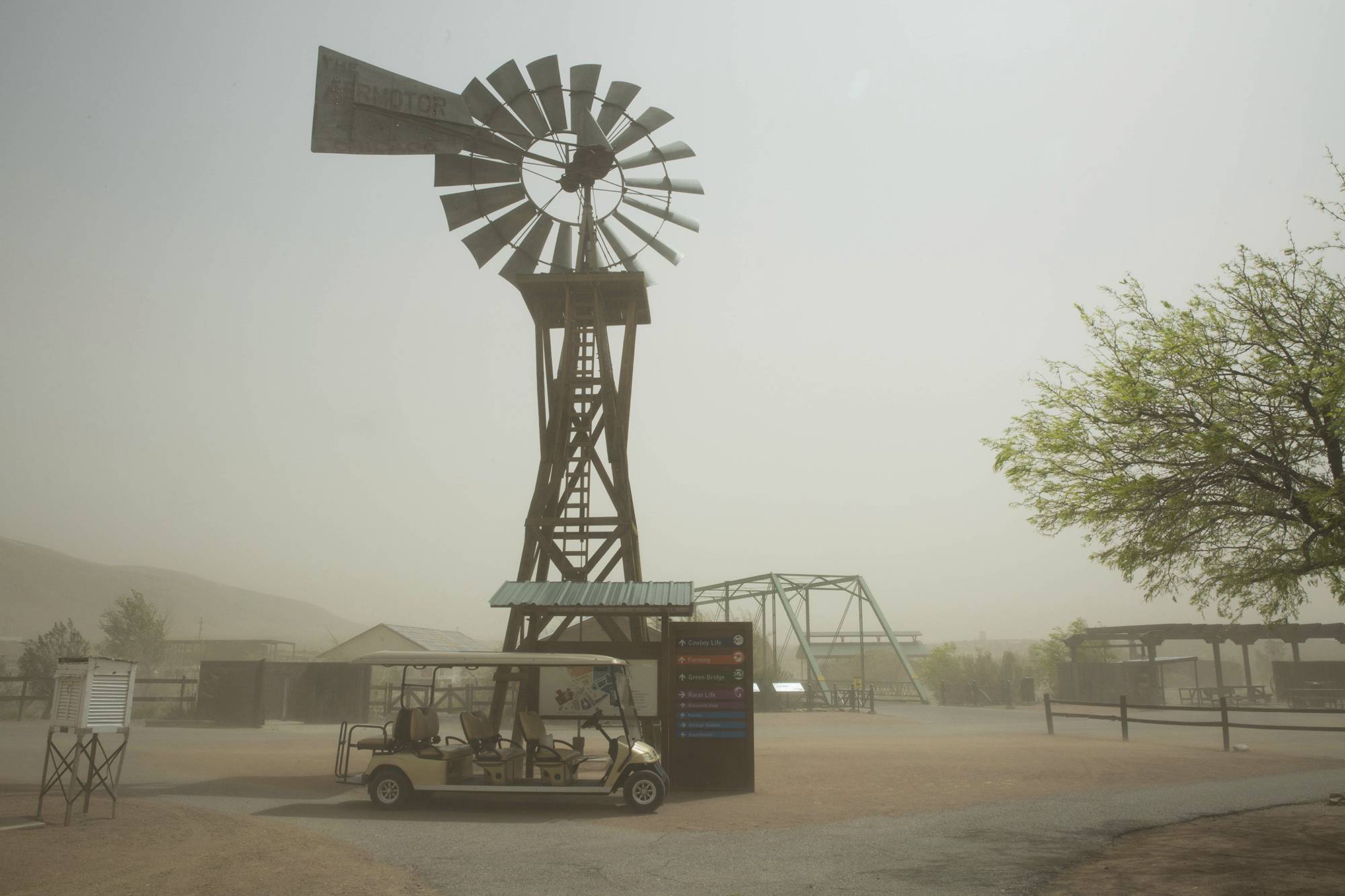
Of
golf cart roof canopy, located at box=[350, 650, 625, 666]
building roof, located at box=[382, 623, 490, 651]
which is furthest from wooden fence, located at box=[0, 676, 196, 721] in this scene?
golf cart roof canopy, located at box=[350, 650, 625, 666]

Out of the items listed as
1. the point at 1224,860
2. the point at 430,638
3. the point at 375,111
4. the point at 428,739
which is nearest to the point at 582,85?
the point at 375,111

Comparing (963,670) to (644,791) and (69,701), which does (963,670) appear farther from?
(69,701)

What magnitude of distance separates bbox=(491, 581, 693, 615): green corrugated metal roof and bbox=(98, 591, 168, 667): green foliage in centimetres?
5137

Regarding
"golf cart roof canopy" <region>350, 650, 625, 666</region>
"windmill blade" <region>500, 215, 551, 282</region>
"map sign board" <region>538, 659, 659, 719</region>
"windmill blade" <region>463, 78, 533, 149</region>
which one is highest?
"windmill blade" <region>463, 78, 533, 149</region>

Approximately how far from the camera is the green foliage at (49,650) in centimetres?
3725

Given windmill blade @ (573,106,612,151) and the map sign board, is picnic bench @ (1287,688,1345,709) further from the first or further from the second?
windmill blade @ (573,106,612,151)

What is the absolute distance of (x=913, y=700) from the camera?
167 ft

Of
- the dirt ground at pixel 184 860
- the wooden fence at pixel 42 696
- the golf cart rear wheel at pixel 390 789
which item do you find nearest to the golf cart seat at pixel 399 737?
the golf cart rear wheel at pixel 390 789

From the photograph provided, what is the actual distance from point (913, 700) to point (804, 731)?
23638 mm

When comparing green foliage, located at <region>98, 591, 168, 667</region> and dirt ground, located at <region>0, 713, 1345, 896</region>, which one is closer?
dirt ground, located at <region>0, 713, 1345, 896</region>

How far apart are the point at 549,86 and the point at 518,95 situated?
2.26ft

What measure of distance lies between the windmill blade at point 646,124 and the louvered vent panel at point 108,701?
1404 centimetres

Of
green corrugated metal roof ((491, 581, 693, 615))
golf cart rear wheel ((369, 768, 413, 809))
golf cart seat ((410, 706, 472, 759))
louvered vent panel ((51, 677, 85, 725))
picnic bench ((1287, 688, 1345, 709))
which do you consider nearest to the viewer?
louvered vent panel ((51, 677, 85, 725))

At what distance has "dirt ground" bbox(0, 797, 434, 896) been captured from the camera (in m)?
7.84
